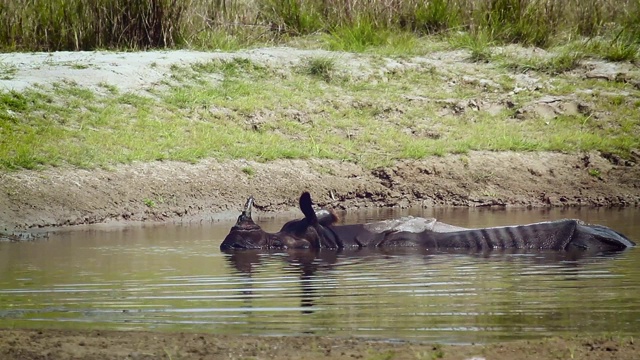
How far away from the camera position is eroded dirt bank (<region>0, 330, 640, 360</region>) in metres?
6.03

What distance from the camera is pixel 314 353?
6.15 meters

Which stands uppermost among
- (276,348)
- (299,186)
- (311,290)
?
(299,186)

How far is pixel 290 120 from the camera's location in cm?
1579

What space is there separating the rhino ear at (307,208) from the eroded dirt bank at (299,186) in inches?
101

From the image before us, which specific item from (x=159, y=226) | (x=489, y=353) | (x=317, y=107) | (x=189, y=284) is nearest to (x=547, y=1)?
(x=317, y=107)

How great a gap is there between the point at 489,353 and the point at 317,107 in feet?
34.1

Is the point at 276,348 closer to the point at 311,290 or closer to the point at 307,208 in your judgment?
the point at 311,290

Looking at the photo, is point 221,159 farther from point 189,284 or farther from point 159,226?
point 189,284

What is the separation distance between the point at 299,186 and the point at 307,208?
334 centimetres

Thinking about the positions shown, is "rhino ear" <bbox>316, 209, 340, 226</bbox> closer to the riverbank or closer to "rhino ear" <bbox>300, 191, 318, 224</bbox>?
"rhino ear" <bbox>300, 191, 318, 224</bbox>

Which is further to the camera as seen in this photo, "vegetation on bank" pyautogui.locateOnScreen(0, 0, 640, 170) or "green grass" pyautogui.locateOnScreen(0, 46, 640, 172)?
"vegetation on bank" pyautogui.locateOnScreen(0, 0, 640, 170)

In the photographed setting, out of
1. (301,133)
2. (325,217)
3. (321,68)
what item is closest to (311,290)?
(325,217)

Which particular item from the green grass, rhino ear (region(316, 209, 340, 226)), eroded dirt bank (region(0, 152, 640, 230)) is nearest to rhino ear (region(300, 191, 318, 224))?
rhino ear (region(316, 209, 340, 226))

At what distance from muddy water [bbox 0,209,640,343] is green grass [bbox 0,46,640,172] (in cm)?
223
